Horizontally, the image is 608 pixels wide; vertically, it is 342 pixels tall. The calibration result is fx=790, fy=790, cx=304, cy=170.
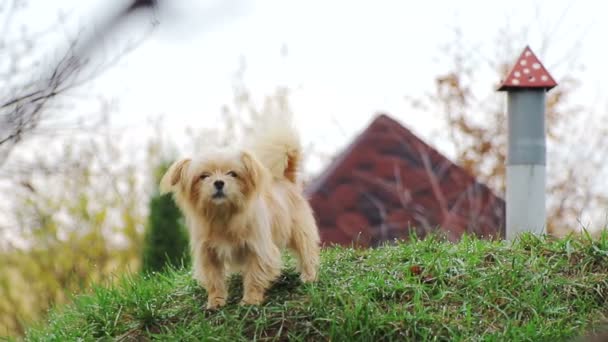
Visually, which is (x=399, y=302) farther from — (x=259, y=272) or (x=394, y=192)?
(x=394, y=192)

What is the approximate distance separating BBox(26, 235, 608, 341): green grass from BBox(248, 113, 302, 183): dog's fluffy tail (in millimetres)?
778

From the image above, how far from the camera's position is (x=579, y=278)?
5789 mm

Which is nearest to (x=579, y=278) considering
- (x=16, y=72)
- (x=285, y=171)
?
(x=285, y=171)

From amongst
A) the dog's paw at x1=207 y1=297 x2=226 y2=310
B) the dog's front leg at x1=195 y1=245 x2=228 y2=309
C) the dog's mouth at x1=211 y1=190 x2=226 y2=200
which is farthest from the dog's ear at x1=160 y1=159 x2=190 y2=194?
the dog's paw at x1=207 y1=297 x2=226 y2=310

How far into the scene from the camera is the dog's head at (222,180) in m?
5.09

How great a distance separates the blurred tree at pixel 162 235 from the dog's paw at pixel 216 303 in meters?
4.80

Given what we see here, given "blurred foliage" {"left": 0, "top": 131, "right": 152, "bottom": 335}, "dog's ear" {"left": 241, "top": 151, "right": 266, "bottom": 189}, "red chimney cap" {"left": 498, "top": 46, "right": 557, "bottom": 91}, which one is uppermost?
"red chimney cap" {"left": 498, "top": 46, "right": 557, "bottom": 91}

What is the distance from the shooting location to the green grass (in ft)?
16.9

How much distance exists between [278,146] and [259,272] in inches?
40.6

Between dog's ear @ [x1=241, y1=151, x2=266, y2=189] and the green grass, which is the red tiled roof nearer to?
the green grass

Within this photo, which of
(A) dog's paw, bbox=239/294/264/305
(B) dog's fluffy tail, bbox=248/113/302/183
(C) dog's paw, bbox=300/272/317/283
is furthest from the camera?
(B) dog's fluffy tail, bbox=248/113/302/183

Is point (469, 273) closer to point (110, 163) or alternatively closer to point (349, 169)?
point (349, 169)

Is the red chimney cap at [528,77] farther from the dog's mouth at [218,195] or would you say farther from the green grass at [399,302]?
the dog's mouth at [218,195]

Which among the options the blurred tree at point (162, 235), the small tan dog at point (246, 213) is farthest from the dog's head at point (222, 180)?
the blurred tree at point (162, 235)
